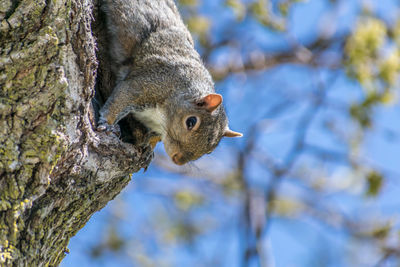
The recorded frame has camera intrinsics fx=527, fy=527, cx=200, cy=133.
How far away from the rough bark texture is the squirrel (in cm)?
71

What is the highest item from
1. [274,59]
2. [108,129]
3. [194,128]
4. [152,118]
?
[108,129]

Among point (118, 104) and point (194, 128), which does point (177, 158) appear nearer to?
point (194, 128)

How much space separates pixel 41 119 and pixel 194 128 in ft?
4.35

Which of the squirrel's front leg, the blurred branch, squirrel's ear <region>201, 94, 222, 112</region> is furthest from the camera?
the blurred branch

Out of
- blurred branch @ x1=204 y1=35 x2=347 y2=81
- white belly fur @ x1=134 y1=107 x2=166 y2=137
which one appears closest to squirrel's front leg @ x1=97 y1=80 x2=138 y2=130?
white belly fur @ x1=134 y1=107 x2=166 y2=137

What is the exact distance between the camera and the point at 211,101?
10.5 ft

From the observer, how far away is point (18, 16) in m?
2.10

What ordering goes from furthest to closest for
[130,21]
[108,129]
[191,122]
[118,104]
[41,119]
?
[191,122]
[130,21]
[118,104]
[108,129]
[41,119]

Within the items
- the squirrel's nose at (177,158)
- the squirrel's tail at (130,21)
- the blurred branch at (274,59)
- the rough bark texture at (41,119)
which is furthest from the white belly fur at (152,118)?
the blurred branch at (274,59)

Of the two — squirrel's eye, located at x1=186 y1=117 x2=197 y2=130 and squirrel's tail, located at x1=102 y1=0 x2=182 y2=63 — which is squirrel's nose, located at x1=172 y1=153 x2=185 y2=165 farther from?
squirrel's tail, located at x1=102 y1=0 x2=182 y2=63

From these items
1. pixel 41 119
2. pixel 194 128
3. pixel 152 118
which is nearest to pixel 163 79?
pixel 152 118

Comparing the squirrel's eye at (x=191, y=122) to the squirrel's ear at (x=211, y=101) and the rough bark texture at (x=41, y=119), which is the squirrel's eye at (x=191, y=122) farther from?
the rough bark texture at (x=41, y=119)

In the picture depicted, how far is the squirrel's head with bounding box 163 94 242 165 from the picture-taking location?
3227mm

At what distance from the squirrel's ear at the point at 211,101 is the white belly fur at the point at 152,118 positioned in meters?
0.28
